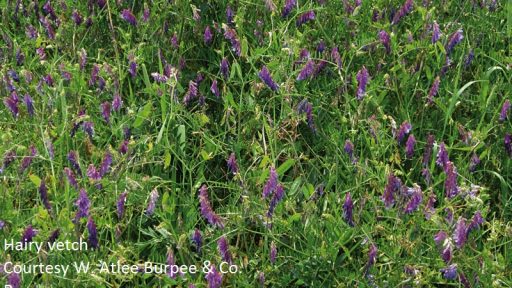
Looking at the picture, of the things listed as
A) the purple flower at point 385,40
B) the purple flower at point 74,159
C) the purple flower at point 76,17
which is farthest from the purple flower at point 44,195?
the purple flower at point 385,40

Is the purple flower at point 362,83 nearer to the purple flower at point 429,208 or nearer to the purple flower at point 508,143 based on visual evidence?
the purple flower at point 508,143

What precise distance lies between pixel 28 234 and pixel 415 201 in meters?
1.05

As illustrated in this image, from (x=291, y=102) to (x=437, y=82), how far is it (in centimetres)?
49

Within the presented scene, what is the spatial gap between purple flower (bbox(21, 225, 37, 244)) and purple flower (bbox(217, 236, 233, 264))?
51 cm

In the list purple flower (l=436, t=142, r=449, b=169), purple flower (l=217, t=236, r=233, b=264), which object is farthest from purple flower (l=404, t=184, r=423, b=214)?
purple flower (l=217, t=236, r=233, b=264)

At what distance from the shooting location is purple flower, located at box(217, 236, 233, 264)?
243 centimetres

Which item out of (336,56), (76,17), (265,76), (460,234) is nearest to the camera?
(460,234)

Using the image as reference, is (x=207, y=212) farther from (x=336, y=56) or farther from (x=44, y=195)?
(x=336, y=56)

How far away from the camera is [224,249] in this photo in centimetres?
243

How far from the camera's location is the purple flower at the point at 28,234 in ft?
8.16

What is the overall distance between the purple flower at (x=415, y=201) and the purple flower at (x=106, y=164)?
2.76 ft

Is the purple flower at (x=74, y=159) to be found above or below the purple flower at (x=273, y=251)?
above

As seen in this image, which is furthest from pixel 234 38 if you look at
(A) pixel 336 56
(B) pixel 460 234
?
(B) pixel 460 234

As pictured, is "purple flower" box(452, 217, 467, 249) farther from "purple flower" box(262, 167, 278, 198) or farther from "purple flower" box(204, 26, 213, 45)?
"purple flower" box(204, 26, 213, 45)
